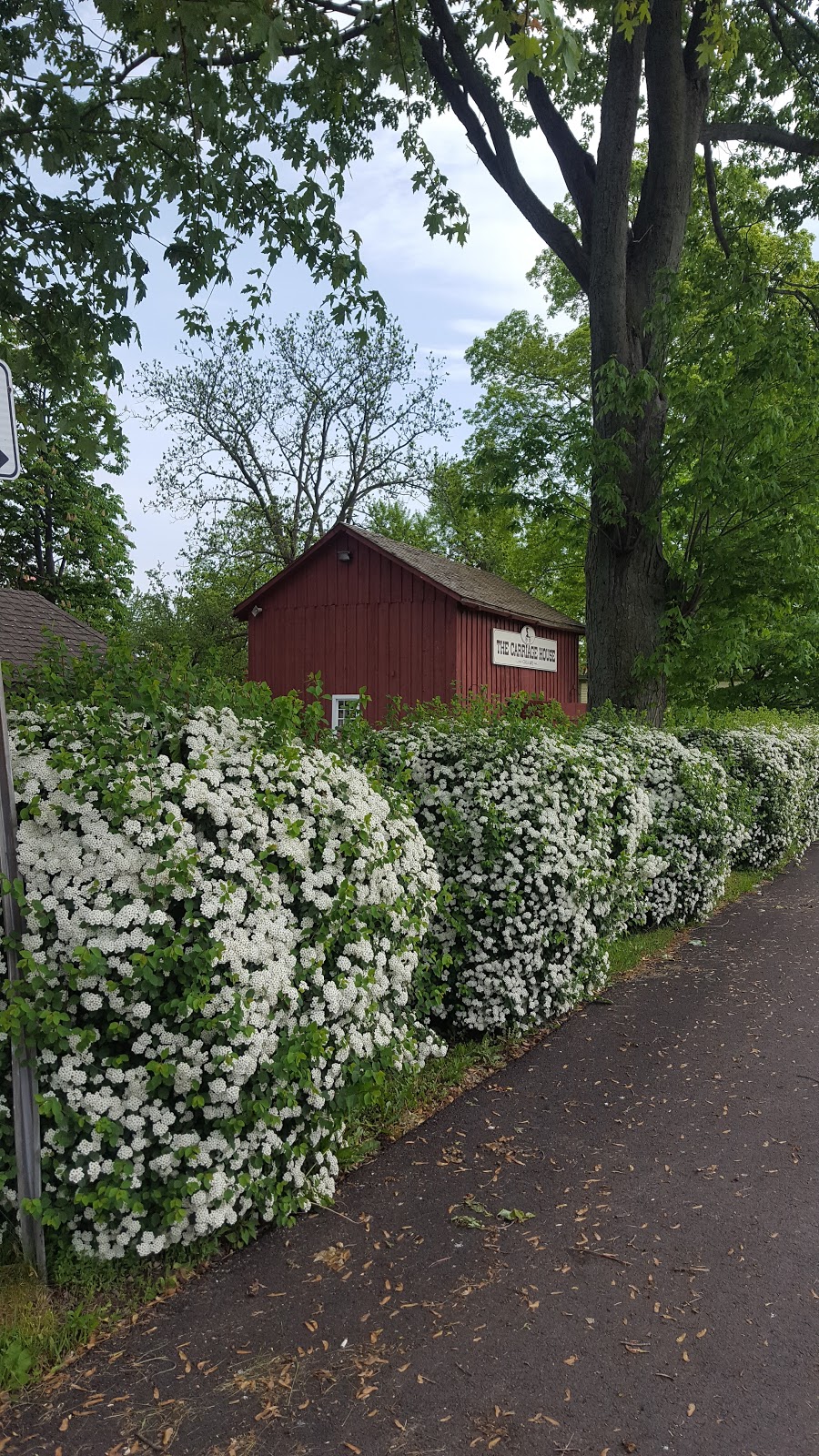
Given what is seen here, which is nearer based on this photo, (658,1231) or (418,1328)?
(418,1328)

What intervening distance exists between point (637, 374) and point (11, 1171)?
937 centimetres

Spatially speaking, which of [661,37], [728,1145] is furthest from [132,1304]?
[661,37]

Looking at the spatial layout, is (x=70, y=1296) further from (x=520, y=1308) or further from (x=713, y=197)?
(x=713, y=197)

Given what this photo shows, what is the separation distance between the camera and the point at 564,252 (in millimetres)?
11734

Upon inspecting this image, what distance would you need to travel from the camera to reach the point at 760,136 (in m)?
12.9

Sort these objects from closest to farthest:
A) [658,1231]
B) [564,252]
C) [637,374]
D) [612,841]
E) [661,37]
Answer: [658,1231] < [612,841] < [637,374] < [661,37] < [564,252]

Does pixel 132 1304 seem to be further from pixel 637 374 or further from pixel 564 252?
pixel 564 252

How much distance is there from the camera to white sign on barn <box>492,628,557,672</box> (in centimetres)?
1959

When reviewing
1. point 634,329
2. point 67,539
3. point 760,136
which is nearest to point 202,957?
point 634,329

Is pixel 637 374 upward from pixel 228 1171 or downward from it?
upward

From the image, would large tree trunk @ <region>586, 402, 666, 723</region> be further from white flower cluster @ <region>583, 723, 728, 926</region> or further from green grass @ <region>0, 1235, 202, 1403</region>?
green grass @ <region>0, 1235, 202, 1403</region>

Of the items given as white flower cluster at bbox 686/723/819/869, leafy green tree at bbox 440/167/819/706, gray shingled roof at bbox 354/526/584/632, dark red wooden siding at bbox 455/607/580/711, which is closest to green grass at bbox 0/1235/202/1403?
white flower cluster at bbox 686/723/819/869

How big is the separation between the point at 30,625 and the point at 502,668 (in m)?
9.25

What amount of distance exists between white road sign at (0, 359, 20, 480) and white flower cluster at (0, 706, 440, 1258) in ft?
2.97
